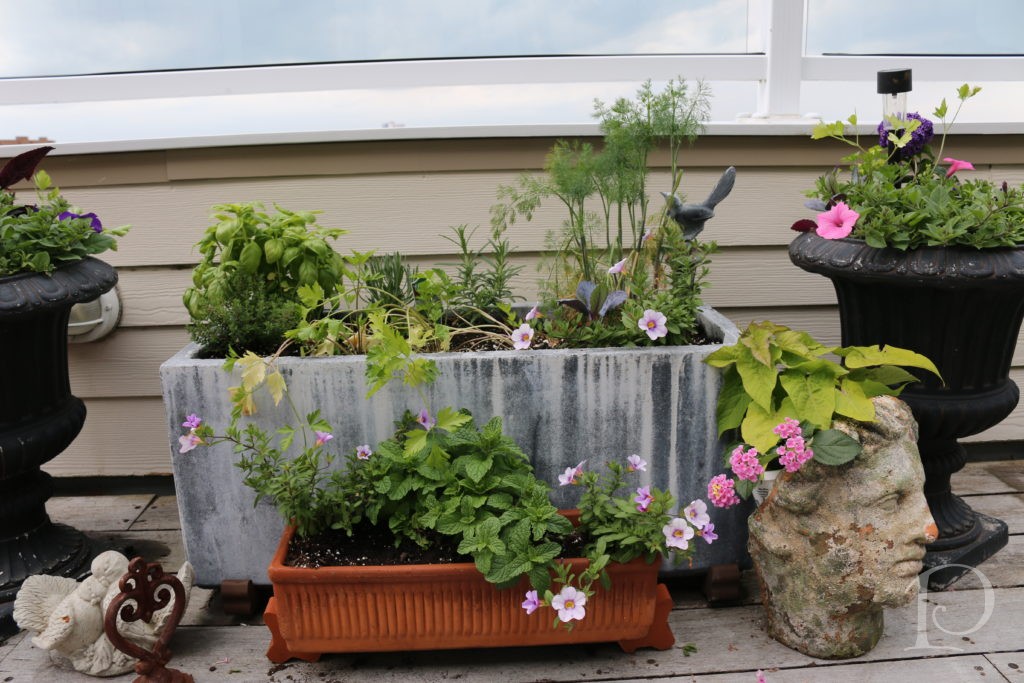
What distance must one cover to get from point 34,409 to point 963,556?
2.28 m

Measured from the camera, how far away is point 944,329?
6.39 ft

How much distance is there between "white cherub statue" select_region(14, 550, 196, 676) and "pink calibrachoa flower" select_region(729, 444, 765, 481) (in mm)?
1203

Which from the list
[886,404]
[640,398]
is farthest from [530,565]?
[886,404]

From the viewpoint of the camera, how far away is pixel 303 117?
271cm

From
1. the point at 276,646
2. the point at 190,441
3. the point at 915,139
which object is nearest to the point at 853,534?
the point at 915,139

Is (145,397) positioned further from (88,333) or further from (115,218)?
(115,218)

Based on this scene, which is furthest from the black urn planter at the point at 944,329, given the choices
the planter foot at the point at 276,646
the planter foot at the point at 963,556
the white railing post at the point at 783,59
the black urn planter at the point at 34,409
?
the black urn planter at the point at 34,409

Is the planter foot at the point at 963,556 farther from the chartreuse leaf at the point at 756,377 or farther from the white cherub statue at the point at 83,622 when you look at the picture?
the white cherub statue at the point at 83,622

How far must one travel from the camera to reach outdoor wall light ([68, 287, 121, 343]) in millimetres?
2527

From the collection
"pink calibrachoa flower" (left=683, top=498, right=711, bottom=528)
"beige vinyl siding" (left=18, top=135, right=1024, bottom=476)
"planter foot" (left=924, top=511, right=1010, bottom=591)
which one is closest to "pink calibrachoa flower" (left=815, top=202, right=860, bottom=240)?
"beige vinyl siding" (left=18, top=135, right=1024, bottom=476)

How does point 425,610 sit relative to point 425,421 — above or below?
below

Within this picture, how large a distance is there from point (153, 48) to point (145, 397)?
1076 millimetres

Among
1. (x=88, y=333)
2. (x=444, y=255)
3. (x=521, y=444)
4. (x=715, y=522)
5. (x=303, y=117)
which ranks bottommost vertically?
(x=715, y=522)

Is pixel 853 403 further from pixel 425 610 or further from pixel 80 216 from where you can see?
pixel 80 216
